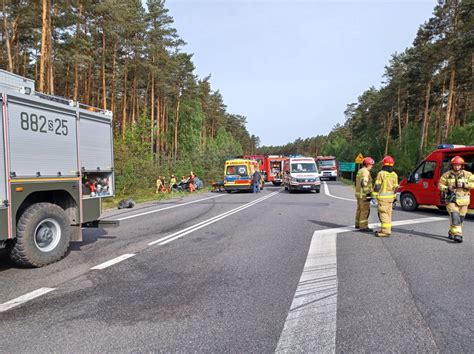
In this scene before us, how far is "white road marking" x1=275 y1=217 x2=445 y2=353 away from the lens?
3037 millimetres

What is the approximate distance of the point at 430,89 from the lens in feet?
115

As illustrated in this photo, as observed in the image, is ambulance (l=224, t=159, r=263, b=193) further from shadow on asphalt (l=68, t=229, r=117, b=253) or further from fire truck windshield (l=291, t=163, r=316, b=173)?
shadow on asphalt (l=68, t=229, r=117, b=253)

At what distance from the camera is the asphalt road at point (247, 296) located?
3109mm

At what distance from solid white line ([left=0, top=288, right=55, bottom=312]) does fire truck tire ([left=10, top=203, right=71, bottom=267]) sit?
41.3 inches

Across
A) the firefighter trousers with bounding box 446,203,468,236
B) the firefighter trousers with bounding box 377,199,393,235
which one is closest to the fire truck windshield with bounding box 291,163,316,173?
the firefighter trousers with bounding box 377,199,393,235

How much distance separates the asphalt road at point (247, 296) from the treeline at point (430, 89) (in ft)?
74.7

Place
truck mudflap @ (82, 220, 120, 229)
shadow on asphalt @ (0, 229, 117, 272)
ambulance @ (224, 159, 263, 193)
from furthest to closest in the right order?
1. ambulance @ (224, 159, 263, 193)
2. truck mudflap @ (82, 220, 120, 229)
3. shadow on asphalt @ (0, 229, 117, 272)

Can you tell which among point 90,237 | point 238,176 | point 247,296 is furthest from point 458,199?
point 238,176

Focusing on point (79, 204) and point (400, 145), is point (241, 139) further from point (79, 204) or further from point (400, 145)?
point (79, 204)

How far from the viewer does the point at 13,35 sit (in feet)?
75.4

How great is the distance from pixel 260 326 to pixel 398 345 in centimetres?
121

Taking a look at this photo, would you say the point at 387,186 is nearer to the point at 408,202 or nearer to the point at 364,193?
the point at 364,193

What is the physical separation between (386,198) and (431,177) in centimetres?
511

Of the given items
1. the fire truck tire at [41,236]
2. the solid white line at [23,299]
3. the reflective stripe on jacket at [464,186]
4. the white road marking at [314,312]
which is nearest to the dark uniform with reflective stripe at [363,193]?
the reflective stripe on jacket at [464,186]
